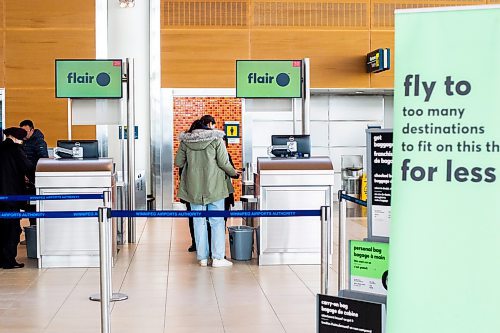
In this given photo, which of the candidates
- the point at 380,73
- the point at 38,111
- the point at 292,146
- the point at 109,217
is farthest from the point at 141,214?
the point at 380,73

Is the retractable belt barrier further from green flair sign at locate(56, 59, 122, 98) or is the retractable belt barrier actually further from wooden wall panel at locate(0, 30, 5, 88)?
wooden wall panel at locate(0, 30, 5, 88)

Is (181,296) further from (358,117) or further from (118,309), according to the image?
(358,117)

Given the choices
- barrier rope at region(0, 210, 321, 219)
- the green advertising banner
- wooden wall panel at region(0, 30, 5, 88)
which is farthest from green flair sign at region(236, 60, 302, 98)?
the green advertising banner

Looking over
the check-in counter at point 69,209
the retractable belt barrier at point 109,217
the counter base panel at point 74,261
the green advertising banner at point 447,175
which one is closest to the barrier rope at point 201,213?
the retractable belt barrier at point 109,217

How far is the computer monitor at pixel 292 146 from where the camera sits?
9.47 meters

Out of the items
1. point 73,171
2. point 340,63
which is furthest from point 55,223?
point 340,63

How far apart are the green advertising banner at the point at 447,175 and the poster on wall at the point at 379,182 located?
3.45ft

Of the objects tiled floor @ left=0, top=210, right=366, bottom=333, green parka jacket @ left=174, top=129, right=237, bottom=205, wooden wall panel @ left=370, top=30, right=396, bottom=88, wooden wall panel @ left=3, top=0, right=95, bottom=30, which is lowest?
tiled floor @ left=0, top=210, right=366, bottom=333

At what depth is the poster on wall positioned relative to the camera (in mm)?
4008

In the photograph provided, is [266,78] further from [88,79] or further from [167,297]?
[167,297]

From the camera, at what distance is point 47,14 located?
1520 cm

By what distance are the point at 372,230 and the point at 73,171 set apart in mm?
5176

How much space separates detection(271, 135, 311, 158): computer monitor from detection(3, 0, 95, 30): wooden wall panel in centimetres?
675

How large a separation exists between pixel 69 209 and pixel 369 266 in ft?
17.3
